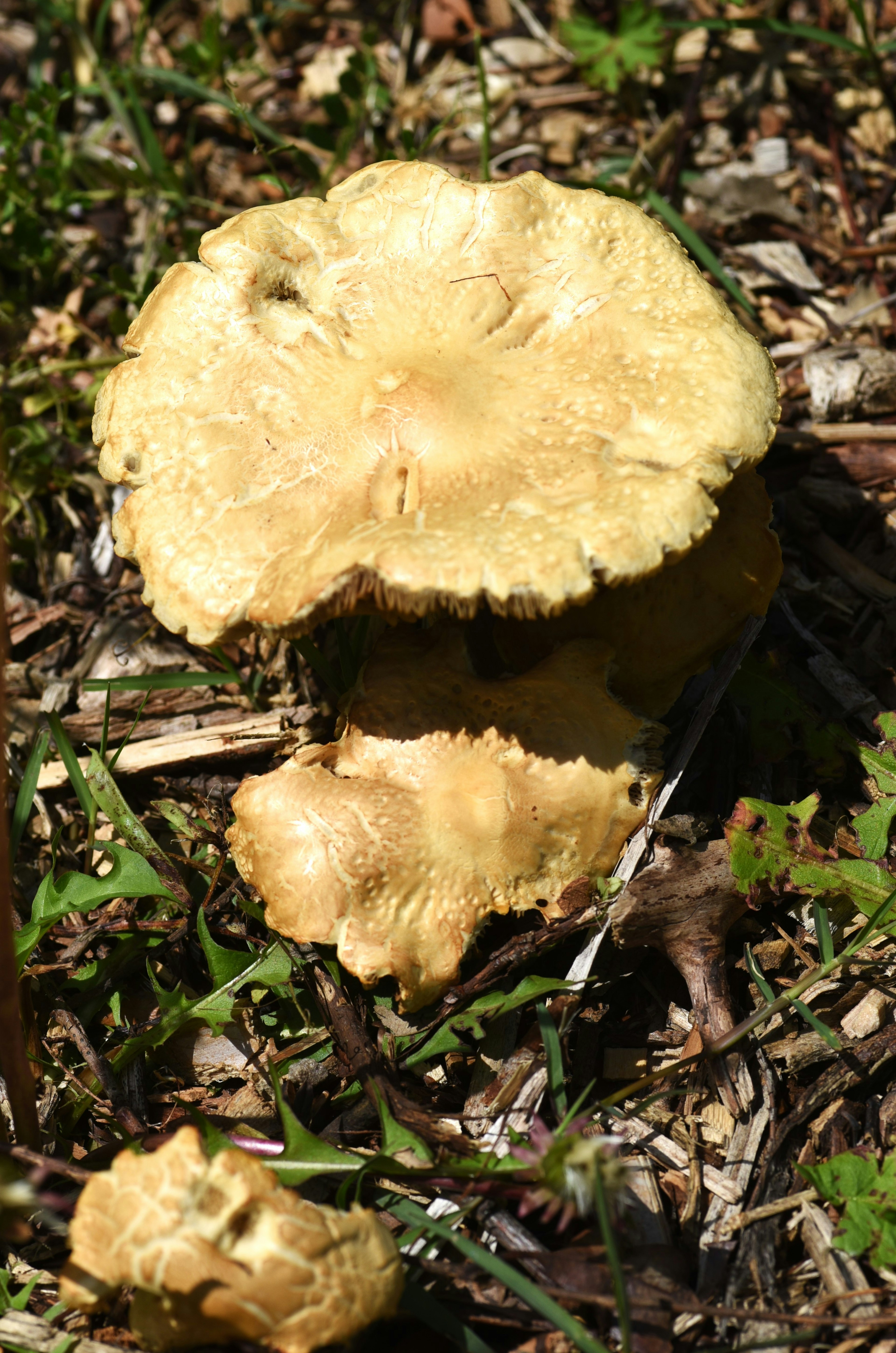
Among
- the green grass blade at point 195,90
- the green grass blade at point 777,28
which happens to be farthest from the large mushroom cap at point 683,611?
the green grass blade at point 195,90

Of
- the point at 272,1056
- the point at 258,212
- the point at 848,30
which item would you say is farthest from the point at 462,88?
the point at 272,1056

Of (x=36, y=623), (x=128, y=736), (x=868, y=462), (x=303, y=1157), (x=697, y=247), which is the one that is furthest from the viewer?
(x=697, y=247)

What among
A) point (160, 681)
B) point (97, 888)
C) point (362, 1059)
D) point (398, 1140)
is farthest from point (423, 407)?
point (398, 1140)

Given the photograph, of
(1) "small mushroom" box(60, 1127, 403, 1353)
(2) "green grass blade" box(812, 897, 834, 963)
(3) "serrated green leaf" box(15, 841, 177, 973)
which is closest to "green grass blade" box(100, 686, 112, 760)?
(3) "serrated green leaf" box(15, 841, 177, 973)

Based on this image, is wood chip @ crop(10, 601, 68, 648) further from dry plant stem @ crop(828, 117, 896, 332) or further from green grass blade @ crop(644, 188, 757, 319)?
dry plant stem @ crop(828, 117, 896, 332)

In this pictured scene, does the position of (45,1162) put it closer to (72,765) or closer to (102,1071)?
(102,1071)

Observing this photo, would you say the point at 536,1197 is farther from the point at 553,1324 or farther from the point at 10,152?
the point at 10,152
